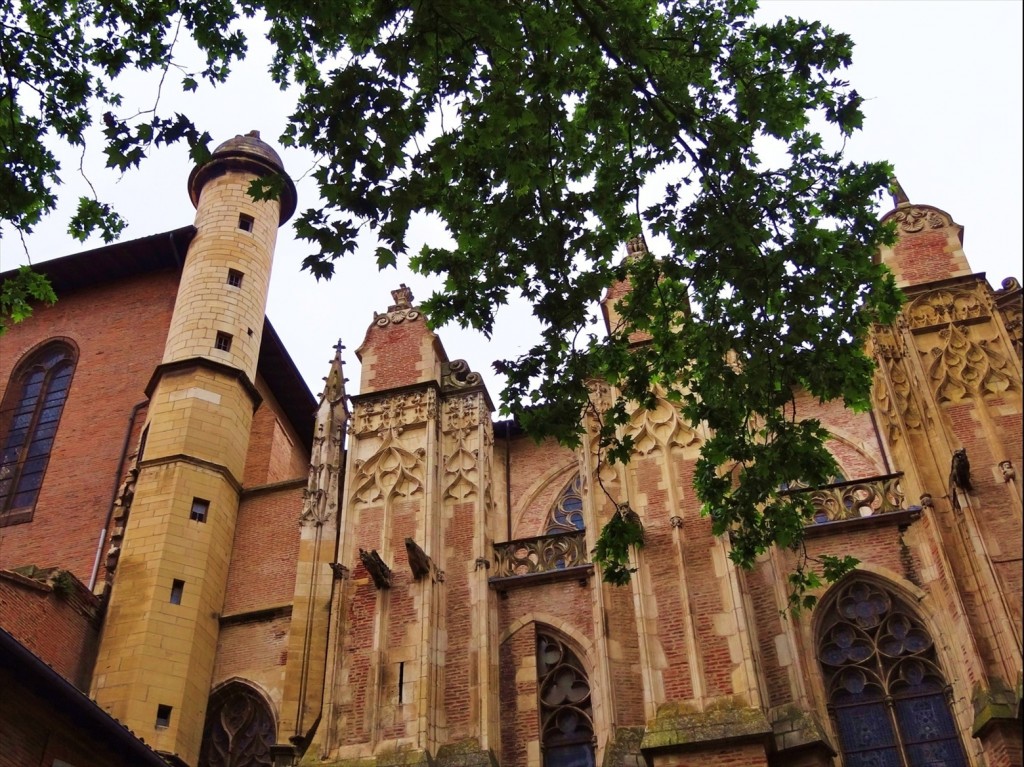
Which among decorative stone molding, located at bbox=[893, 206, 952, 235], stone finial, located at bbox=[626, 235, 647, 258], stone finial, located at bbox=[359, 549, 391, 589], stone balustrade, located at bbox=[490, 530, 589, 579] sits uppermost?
stone finial, located at bbox=[626, 235, 647, 258]

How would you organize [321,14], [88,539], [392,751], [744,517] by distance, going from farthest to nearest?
[88,539] → [392,751] → [744,517] → [321,14]

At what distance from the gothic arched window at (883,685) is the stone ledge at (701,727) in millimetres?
1478

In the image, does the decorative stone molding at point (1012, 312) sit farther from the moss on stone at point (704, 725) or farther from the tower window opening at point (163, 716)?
the tower window opening at point (163, 716)

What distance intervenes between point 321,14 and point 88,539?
1501 cm

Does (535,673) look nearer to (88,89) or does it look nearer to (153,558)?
(153,558)

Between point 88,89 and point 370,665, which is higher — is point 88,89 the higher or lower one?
the higher one

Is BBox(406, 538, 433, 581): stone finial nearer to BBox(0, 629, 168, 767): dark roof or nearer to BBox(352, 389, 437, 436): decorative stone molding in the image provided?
BBox(352, 389, 437, 436): decorative stone molding

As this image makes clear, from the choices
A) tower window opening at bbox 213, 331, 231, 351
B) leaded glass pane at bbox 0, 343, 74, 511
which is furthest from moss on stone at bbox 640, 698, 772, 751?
leaded glass pane at bbox 0, 343, 74, 511

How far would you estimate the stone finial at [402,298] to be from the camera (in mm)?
19922

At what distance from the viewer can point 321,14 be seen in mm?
10461

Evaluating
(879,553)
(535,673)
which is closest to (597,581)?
(535,673)

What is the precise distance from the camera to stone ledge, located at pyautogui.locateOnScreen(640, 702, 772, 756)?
12500 millimetres

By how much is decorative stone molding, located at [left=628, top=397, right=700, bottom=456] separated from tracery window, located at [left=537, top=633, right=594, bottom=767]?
10.7ft

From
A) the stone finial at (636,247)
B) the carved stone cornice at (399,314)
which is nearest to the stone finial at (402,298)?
the carved stone cornice at (399,314)
